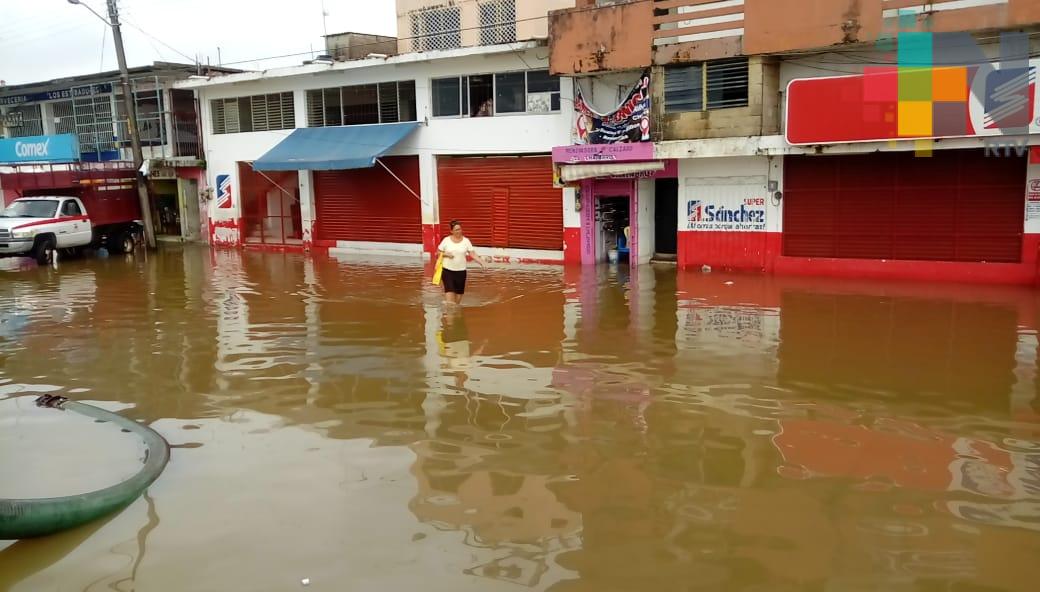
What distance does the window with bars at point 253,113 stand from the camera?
89.4ft

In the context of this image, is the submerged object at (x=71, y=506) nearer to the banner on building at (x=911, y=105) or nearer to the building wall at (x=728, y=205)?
the banner on building at (x=911, y=105)

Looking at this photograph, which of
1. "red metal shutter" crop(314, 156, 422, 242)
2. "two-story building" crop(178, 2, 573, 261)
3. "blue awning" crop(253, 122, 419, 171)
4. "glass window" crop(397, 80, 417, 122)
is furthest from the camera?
"red metal shutter" crop(314, 156, 422, 242)

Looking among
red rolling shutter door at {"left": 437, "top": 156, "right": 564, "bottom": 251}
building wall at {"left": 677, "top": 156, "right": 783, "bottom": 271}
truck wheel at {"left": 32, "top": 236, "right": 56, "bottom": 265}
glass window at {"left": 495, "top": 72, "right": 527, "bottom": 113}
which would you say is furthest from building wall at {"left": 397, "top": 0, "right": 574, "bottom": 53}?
truck wheel at {"left": 32, "top": 236, "right": 56, "bottom": 265}

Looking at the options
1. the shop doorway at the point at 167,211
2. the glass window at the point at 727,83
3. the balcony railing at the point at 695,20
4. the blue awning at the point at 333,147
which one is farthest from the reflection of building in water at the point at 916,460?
the shop doorway at the point at 167,211

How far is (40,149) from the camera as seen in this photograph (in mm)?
29844

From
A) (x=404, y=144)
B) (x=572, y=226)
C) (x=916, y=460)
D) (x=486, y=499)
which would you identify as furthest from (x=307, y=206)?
(x=916, y=460)

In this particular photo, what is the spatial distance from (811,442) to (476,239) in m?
17.0

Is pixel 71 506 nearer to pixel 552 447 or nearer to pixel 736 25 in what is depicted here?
pixel 552 447

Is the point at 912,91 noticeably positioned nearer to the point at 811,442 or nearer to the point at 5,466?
the point at 811,442

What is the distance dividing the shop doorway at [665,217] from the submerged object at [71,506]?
1631cm

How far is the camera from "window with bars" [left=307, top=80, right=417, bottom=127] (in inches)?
961

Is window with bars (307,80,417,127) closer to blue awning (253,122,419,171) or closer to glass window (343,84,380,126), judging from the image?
glass window (343,84,380,126)

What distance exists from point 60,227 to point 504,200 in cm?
1229

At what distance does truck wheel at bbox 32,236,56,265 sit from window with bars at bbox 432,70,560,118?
11.0 metres
